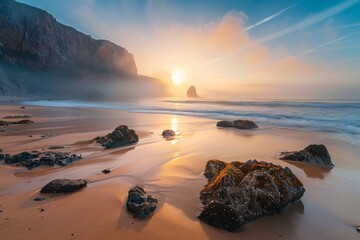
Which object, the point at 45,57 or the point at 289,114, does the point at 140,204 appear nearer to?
the point at 289,114

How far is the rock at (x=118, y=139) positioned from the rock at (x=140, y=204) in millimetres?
4484

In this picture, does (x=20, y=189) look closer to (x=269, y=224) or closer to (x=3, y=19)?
(x=269, y=224)

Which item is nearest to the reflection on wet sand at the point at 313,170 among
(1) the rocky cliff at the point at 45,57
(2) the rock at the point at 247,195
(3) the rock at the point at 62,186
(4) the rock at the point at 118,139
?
(2) the rock at the point at 247,195

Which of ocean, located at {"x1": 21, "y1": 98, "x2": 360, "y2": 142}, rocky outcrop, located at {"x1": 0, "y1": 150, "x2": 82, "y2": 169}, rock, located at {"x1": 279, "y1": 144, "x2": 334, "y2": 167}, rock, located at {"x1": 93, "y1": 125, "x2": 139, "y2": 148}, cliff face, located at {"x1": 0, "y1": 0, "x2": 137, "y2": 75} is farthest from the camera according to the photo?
cliff face, located at {"x1": 0, "y1": 0, "x2": 137, "y2": 75}

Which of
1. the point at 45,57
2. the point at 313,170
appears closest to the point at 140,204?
the point at 313,170

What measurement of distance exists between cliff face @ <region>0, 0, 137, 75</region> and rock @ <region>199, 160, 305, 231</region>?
285 ft

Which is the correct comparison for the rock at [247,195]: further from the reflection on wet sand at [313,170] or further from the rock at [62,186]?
the rock at [62,186]

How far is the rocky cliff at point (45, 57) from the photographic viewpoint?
228 feet

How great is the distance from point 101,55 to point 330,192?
4495 inches

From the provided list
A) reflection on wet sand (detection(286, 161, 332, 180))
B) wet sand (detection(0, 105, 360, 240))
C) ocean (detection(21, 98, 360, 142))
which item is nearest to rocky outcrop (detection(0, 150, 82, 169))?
wet sand (detection(0, 105, 360, 240))

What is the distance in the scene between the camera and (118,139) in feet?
26.3

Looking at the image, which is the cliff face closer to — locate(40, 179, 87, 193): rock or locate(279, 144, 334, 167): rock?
locate(40, 179, 87, 193): rock

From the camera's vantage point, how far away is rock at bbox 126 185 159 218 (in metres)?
3.31

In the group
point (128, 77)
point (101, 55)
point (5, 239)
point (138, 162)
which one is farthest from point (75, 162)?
point (128, 77)
